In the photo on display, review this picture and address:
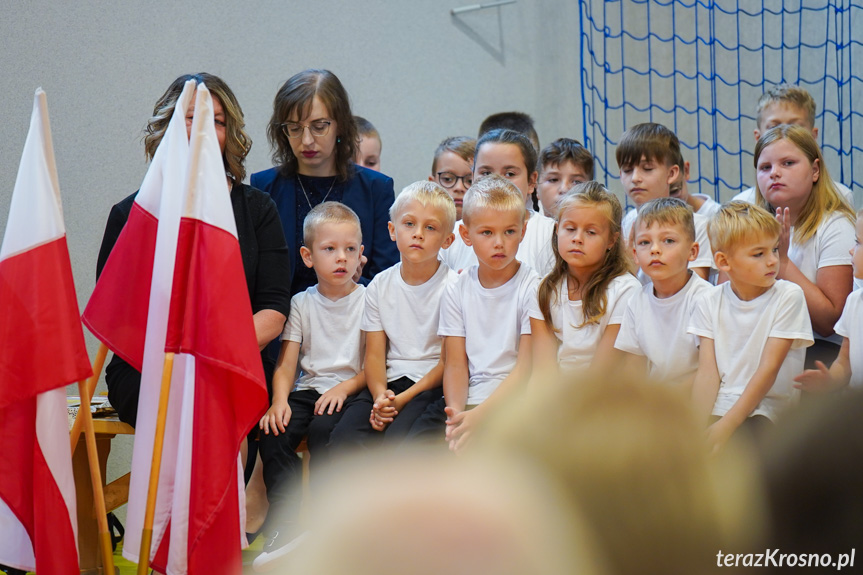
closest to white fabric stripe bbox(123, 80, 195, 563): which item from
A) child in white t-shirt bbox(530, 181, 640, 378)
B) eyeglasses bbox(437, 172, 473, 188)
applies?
child in white t-shirt bbox(530, 181, 640, 378)

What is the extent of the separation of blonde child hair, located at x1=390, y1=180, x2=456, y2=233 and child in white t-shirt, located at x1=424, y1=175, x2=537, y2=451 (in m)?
0.07

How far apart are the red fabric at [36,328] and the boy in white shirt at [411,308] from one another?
0.95 metres

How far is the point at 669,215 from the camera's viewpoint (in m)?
2.54

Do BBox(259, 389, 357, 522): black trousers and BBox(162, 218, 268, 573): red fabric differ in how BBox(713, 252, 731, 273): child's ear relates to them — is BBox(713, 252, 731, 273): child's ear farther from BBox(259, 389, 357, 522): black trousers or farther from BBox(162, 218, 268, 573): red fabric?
BBox(162, 218, 268, 573): red fabric

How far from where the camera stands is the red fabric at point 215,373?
1.93 meters

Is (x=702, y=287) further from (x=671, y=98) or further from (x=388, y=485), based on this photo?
(x=671, y=98)

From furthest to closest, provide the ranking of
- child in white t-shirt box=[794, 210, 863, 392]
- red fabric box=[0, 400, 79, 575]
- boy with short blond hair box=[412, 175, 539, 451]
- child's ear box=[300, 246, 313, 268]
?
1. child's ear box=[300, 246, 313, 268]
2. boy with short blond hair box=[412, 175, 539, 451]
3. child in white t-shirt box=[794, 210, 863, 392]
4. red fabric box=[0, 400, 79, 575]

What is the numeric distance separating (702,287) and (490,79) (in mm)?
3056

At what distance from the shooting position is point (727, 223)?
2445 mm

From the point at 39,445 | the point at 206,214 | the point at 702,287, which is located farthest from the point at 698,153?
the point at 39,445

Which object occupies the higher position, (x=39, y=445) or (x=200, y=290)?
(x=200, y=290)

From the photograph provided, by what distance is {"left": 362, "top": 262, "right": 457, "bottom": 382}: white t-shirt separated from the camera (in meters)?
2.79

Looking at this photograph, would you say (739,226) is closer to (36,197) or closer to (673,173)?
(673,173)

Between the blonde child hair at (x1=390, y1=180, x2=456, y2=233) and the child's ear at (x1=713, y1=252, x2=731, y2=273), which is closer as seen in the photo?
the child's ear at (x1=713, y1=252, x2=731, y2=273)
